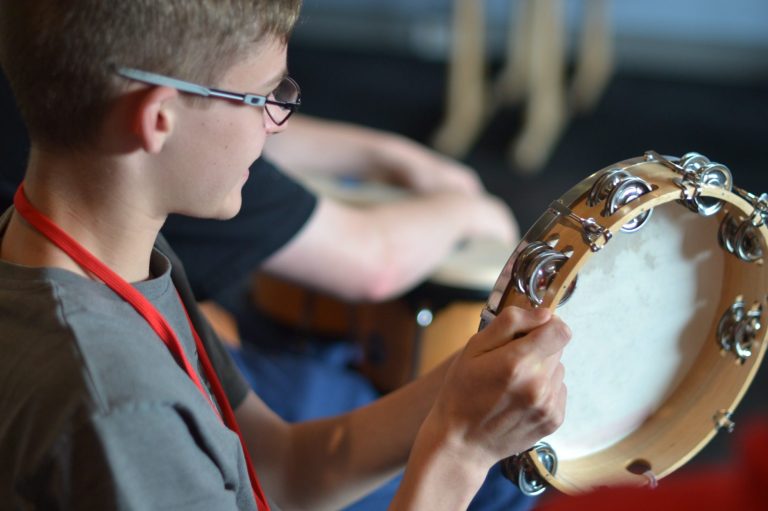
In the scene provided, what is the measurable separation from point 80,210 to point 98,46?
0.14 m

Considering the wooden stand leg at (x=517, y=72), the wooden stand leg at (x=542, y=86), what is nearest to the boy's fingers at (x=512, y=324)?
the wooden stand leg at (x=542, y=86)

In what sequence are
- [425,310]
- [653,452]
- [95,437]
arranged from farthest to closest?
[425,310] → [653,452] → [95,437]

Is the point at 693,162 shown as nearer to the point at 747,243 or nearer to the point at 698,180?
the point at 698,180

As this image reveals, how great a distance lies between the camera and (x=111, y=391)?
76cm

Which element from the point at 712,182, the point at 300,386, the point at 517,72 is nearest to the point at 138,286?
the point at 712,182

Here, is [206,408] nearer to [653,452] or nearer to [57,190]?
[57,190]

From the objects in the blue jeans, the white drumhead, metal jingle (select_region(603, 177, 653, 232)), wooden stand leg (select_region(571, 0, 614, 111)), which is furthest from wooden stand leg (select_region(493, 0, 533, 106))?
metal jingle (select_region(603, 177, 653, 232))

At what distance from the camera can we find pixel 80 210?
33.3 inches

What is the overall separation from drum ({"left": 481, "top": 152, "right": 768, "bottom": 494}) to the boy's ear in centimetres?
32

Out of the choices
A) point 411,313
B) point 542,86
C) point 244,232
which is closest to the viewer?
point 244,232

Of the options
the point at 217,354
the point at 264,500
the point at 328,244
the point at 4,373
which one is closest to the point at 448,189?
the point at 328,244

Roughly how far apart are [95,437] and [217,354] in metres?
0.36

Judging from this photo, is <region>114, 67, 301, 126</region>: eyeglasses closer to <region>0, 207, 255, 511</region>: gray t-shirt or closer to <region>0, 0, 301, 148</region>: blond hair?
<region>0, 0, 301, 148</region>: blond hair

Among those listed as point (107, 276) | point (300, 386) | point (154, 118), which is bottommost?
point (300, 386)
